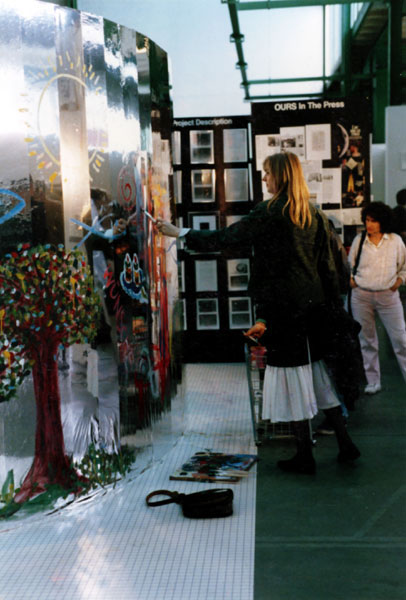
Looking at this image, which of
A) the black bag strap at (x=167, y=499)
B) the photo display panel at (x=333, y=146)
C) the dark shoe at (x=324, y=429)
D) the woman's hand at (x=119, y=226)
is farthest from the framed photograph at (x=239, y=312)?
the black bag strap at (x=167, y=499)

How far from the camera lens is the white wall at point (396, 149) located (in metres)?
9.43

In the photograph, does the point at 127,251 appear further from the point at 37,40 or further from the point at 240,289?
the point at 240,289

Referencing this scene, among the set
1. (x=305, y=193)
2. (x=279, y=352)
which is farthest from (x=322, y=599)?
(x=305, y=193)

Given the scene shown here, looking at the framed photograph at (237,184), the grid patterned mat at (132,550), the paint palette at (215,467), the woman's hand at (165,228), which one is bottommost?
the paint palette at (215,467)

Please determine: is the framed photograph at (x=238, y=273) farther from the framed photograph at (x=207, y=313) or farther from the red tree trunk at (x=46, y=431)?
the red tree trunk at (x=46, y=431)

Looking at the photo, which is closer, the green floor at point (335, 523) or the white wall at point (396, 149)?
the green floor at point (335, 523)

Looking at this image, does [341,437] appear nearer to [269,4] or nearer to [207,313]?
[207,313]

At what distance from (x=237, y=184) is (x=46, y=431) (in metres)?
4.27

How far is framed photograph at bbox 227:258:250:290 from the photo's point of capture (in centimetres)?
762

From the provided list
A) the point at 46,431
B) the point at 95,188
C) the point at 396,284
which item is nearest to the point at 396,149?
the point at 396,284

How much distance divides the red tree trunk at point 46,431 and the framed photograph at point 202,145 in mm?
4067

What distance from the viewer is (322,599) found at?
9.11 feet

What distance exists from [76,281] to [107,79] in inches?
42.2

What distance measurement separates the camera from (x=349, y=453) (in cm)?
445
